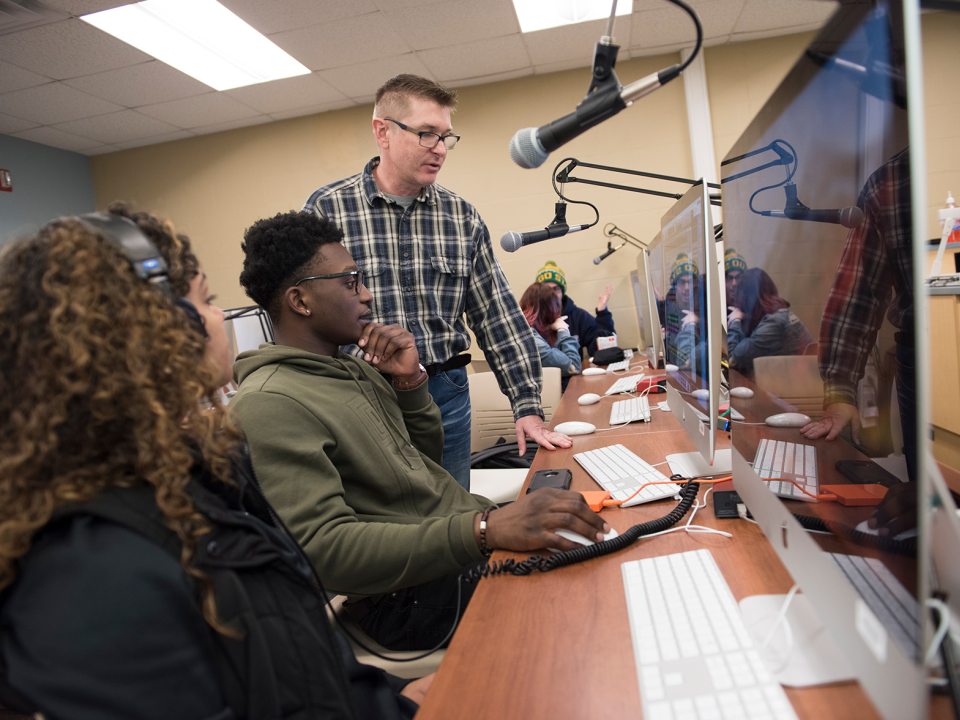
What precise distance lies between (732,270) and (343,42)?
3.44 metres

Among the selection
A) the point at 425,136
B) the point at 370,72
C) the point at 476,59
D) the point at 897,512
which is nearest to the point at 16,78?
the point at 370,72

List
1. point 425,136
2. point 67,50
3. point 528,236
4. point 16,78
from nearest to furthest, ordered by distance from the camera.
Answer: point 425,136
point 528,236
point 67,50
point 16,78

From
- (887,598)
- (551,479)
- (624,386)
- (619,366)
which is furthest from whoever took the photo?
(619,366)

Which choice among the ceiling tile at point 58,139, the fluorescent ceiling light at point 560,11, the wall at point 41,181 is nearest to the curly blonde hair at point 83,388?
the fluorescent ceiling light at point 560,11

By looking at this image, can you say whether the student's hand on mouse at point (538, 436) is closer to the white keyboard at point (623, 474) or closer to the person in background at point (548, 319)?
the white keyboard at point (623, 474)

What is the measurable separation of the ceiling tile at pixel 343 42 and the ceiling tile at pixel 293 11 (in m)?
0.07

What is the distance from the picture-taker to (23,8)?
2.95 metres

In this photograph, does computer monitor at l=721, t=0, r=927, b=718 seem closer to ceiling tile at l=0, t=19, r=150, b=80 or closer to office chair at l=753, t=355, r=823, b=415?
office chair at l=753, t=355, r=823, b=415

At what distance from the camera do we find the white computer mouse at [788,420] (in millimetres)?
796

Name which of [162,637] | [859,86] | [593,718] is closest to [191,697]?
[162,637]

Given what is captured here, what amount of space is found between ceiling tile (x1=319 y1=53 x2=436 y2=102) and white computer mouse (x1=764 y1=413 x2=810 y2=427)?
3857 millimetres

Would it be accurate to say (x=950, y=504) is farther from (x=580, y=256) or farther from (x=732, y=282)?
(x=580, y=256)

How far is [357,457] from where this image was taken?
3.89 ft

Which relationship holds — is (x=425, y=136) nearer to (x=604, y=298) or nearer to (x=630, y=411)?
(x=630, y=411)
